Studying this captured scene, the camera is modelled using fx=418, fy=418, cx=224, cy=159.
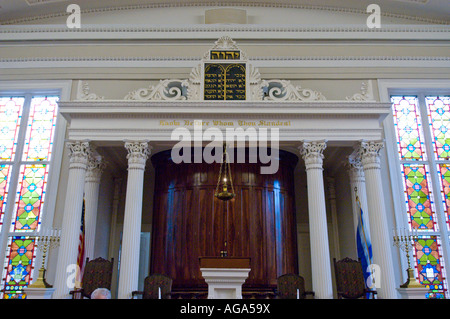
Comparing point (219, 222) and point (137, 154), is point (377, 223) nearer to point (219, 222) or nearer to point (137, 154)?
point (219, 222)

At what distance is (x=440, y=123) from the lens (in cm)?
1320

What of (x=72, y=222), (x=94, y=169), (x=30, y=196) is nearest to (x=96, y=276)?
(x=72, y=222)

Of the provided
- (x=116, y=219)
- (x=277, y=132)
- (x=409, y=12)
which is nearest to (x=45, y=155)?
(x=116, y=219)

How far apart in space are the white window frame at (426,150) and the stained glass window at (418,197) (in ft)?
0.57

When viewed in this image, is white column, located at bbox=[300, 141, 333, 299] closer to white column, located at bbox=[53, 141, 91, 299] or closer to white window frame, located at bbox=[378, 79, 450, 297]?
white window frame, located at bbox=[378, 79, 450, 297]

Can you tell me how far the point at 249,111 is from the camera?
10.7 meters

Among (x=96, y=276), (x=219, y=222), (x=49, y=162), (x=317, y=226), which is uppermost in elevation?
(x=49, y=162)

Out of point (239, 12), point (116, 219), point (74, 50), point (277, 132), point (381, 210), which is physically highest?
point (239, 12)

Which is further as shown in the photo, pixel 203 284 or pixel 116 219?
pixel 116 219

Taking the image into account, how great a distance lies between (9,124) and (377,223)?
1135 centimetres

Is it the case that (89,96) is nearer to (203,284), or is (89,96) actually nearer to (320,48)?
(203,284)

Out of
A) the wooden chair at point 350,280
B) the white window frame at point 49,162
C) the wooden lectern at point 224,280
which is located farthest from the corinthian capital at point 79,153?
the wooden chair at point 350,280

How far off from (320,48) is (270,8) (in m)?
2.47

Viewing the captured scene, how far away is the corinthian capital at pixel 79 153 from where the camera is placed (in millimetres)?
10469
